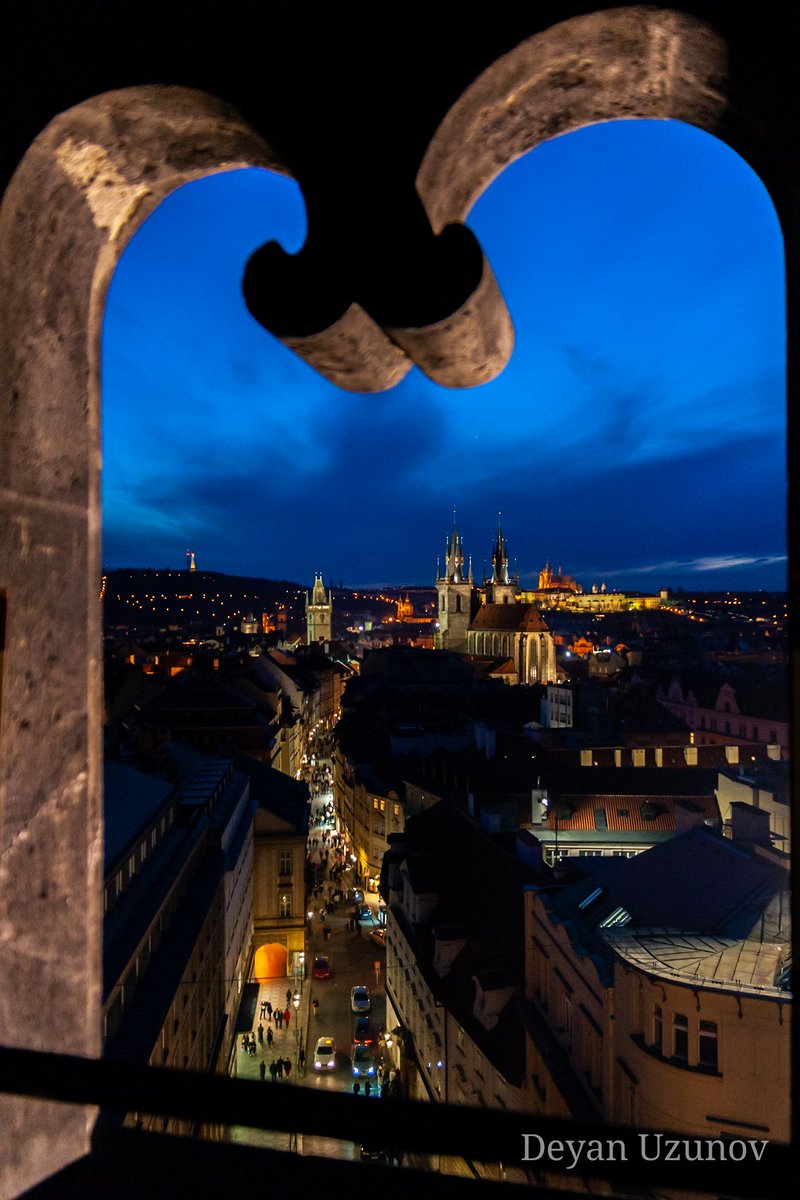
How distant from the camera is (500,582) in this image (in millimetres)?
104688

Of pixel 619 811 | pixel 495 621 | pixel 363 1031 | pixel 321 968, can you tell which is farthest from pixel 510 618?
pixel 363 1031

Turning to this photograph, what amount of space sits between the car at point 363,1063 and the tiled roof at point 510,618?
69.8 m

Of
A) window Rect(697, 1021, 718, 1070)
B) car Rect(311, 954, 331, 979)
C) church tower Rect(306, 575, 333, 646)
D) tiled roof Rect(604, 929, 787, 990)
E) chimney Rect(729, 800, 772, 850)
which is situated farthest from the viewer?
church tower Rect(306, 575, 333, 646)

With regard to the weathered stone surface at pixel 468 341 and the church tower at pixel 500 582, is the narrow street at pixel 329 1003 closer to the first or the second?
the weathered stone surface at pixel 468 341

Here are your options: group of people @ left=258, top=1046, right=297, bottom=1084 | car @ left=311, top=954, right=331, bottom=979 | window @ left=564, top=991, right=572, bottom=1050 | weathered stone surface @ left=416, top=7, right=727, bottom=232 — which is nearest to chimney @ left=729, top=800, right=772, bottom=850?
window @ left=564, top=991, right=572, bottom=1050

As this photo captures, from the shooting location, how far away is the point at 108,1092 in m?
1.23

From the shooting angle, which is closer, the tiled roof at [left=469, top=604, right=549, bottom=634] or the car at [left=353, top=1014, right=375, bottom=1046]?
the car at [left=353, top=1014, right=375, bottom=1046]

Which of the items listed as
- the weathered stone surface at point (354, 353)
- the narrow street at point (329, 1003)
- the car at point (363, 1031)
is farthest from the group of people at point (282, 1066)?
the weathered stone surface at point (354, 353)

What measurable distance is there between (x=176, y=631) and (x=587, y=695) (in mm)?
79571

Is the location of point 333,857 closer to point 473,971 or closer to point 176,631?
point 473,971

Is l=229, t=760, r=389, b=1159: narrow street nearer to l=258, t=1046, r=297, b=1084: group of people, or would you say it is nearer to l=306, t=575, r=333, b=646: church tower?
l=258, t=1046, r=297, b=1084: group of people

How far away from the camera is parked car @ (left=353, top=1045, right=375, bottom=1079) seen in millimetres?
19609

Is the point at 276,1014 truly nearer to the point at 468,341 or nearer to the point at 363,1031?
the point at 363,1031

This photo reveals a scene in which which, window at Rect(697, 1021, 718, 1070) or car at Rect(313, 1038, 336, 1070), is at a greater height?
window at Rect(697, 1021, 718, 1070)
